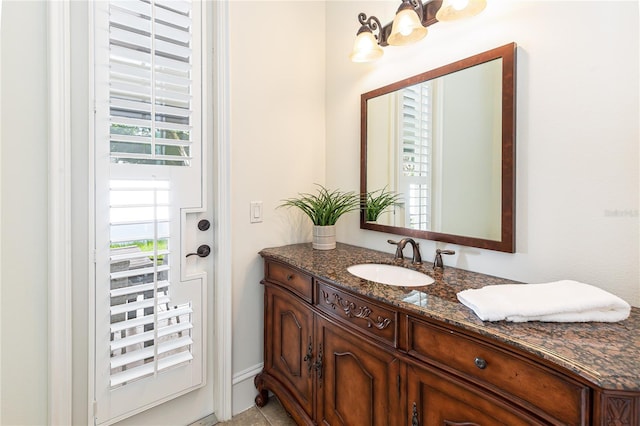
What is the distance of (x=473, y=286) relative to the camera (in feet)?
3.59

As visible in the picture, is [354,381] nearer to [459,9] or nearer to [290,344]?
[290,344]

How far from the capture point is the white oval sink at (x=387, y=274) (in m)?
1.33

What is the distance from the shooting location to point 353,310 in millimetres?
1144

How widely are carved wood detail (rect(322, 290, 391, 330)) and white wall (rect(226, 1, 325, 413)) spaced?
26.1 inches

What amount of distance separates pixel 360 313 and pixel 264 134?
1181 mm

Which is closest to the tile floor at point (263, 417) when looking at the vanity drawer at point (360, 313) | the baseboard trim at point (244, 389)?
the baseboard trim at point (244, 389)

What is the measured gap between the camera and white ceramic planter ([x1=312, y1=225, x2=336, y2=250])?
1.75 m

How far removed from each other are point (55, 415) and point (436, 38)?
7.70ft

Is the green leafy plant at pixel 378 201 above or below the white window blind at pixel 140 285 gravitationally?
above

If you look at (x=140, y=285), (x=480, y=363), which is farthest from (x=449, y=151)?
(x=140, y=285)

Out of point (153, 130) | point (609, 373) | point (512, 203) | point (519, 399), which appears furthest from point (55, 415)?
point (512, 203)

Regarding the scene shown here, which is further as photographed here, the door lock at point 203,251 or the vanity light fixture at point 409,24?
the door lock at point 203,251

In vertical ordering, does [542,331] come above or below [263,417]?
above

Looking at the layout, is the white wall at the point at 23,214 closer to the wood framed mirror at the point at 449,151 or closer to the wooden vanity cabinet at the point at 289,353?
the wooden vanity cabinet at the point at 289,353
